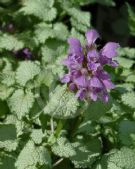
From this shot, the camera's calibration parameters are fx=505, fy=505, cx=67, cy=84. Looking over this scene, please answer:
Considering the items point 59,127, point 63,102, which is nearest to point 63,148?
point 59,127

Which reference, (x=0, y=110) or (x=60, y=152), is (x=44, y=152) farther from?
(x=0, y=110)

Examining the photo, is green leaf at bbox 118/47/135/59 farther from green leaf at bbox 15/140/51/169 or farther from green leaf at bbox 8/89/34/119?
green leaf at bbox 15/140/51/169

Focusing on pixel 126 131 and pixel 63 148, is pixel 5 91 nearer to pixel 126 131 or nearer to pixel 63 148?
pixel 63 148

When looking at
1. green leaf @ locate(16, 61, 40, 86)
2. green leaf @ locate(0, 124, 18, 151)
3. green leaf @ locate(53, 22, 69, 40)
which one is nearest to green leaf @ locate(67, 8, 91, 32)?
green leaf @ locate(53, 22, 69, 40)

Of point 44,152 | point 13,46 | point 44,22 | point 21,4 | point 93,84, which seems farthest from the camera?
point 21,4

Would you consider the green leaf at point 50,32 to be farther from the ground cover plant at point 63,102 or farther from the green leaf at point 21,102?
the green leaf at point 21,102

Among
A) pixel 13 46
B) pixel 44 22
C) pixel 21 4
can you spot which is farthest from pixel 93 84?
pixel 21 4
